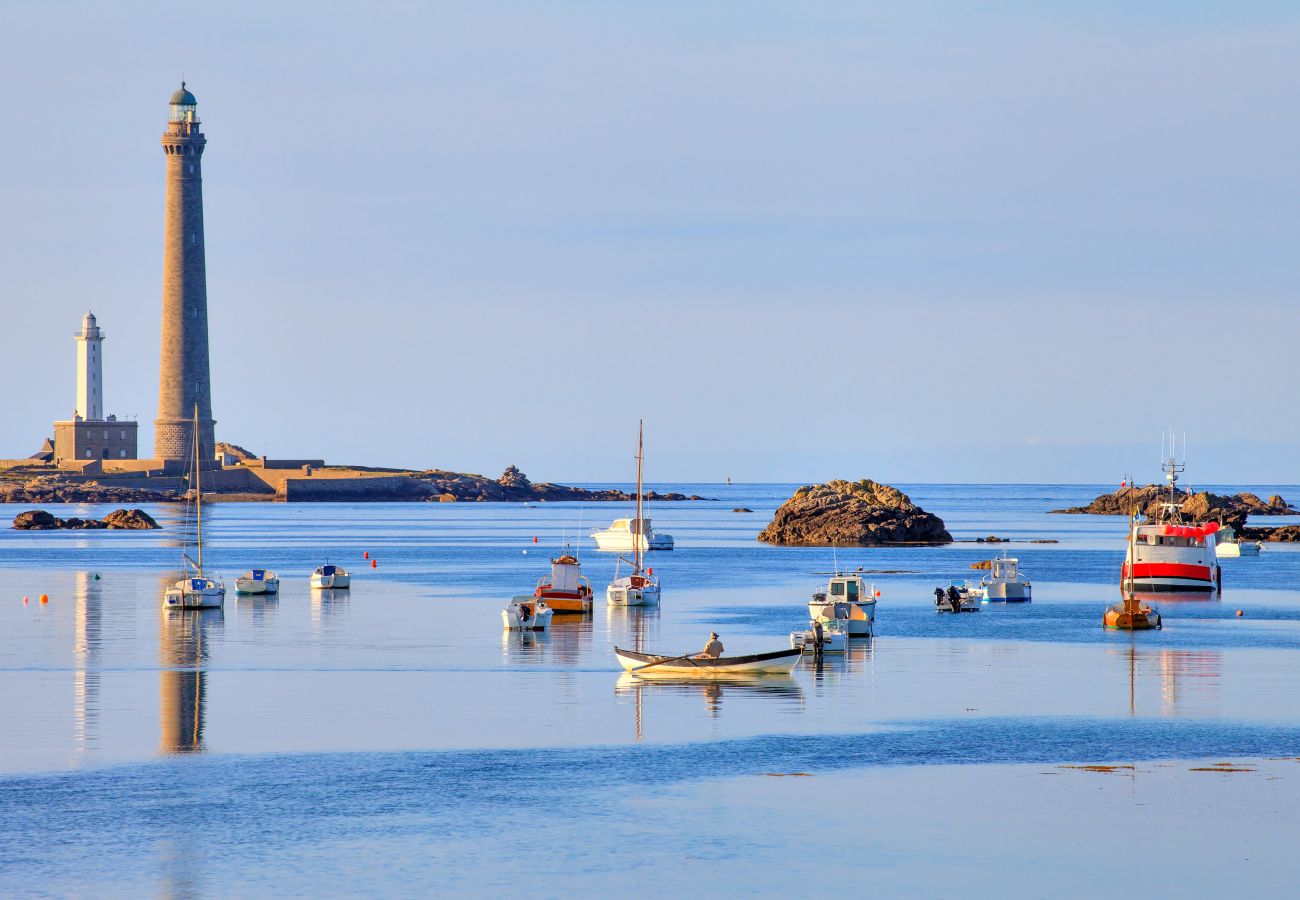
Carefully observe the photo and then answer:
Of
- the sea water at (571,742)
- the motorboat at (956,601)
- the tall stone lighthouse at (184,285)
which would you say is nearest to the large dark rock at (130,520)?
the tall stone lighthouse at (184,285)

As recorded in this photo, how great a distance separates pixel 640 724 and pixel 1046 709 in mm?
10207

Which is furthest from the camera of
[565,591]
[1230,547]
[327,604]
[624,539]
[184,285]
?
[184,285]

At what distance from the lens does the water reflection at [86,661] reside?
37.5 meters

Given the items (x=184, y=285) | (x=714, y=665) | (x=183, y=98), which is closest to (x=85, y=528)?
(x=184, y=285)

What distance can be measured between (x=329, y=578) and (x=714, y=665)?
40048 millimetres

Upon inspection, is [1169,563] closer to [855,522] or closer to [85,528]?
[855,522]

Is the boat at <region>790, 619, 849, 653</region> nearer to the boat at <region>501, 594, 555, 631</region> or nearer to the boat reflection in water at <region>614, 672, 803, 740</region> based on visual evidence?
the boat reflection in water at <region>614, 672, 803, 740</region>

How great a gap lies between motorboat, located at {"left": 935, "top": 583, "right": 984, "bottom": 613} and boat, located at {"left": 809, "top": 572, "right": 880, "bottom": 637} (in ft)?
29.2

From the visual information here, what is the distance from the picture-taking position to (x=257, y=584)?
8038 centimetres

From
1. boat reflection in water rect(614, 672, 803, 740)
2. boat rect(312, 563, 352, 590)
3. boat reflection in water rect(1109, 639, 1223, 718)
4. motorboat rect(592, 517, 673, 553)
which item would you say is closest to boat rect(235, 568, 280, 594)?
boat rect(312, 563, 352, 590)

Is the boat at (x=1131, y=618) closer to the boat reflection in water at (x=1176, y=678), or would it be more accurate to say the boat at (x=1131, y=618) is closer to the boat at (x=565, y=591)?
the boat reflection in water at (x=1176, y=678)

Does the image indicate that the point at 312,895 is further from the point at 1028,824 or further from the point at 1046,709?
the point at 1046,709

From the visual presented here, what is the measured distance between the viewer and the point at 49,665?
165 feet

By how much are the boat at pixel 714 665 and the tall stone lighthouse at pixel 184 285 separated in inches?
5743
